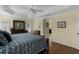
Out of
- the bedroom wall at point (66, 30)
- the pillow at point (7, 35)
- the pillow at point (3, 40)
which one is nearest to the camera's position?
the pillow at point (3, 40)

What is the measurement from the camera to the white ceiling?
5.71 feet

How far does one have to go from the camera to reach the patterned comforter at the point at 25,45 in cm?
166

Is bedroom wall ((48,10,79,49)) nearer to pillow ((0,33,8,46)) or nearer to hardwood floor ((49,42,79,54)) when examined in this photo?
hardwood floor ((49,42,79,54))

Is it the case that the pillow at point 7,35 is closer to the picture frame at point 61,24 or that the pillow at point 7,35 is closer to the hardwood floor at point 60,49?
the hardwood floor at point 60,49

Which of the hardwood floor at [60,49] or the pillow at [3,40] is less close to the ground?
the pillow at [3,40]

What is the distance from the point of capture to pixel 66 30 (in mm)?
1920

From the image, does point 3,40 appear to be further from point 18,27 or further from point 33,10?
point 33,10

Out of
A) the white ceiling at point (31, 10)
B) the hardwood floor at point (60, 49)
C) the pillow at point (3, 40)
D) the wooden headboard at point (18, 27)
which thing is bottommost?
the hardwood floor at point (60, 49)

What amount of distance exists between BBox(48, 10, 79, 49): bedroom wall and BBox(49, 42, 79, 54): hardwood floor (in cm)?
7


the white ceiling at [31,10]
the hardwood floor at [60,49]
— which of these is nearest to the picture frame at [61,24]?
the white ceiling at [31,10]

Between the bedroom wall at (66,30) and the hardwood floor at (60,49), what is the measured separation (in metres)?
0.07

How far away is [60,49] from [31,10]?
0.88 m

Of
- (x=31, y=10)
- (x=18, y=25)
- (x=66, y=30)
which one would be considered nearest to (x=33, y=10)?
(x=31, y=10)
